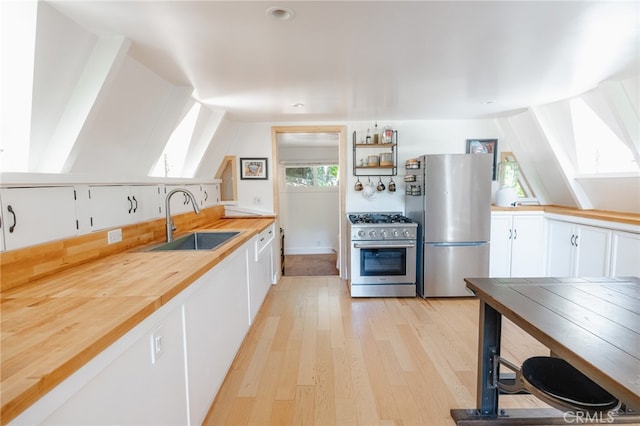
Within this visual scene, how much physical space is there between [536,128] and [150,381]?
4.37m

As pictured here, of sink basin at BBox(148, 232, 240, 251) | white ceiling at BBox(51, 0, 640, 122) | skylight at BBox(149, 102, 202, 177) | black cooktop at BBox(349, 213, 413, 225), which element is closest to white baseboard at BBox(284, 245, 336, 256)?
black cooktop at BBox(349, 213, 413, 225)

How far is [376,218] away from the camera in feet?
12.5

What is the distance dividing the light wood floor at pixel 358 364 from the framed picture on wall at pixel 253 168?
1.73 meters

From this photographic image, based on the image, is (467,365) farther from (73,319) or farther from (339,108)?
(339,108)

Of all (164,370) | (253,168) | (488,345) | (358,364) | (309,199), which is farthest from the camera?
(309,199)

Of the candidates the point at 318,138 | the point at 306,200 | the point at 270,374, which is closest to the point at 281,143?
the point at 318,138

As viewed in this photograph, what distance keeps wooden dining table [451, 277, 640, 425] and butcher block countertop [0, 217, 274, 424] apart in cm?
142

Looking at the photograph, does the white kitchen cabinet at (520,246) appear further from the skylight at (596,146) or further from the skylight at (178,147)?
the skylight at (178,147)

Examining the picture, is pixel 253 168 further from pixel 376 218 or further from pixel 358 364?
pixel 358 364

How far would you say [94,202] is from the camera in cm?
171

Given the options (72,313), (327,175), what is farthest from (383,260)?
(327,175)

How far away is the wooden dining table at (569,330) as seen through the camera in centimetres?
87

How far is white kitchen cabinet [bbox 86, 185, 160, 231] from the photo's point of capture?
1.72 m

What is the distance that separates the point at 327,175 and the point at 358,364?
4.45m
